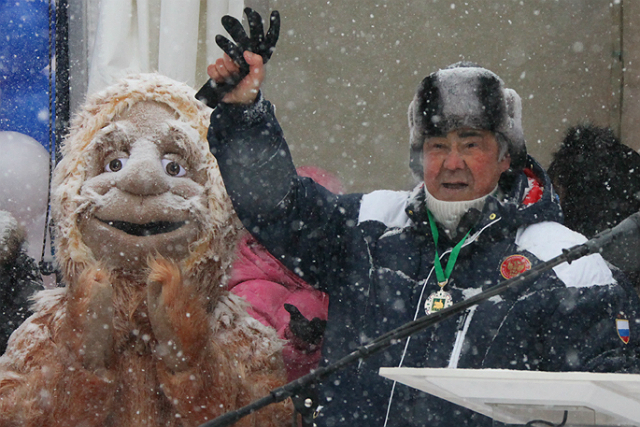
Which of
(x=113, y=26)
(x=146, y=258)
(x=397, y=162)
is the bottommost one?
(x=397, y=162)

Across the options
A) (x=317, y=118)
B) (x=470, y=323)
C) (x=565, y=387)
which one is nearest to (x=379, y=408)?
(x=470, y=323)

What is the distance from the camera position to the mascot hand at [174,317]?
A: 1.72 meters

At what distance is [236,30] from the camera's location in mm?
1598

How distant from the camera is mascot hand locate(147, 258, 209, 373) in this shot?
1.72 meters

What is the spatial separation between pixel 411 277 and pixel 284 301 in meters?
0.56

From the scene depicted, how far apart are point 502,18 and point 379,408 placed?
2.95 m

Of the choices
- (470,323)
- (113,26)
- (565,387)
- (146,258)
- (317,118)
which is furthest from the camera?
(317,118)

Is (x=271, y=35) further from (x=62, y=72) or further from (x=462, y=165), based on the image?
(x=62, y=72)

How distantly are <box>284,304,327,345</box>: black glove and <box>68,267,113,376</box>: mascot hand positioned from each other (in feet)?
1.63

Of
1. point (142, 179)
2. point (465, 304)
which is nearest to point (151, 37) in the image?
point (142, 179)

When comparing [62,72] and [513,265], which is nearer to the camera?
[513,265]

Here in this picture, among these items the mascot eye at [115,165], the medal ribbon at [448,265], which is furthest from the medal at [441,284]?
the mascot eye at [115,165]

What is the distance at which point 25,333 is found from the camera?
1901mm

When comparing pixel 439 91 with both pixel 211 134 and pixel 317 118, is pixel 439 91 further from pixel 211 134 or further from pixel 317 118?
pixel 317 118
